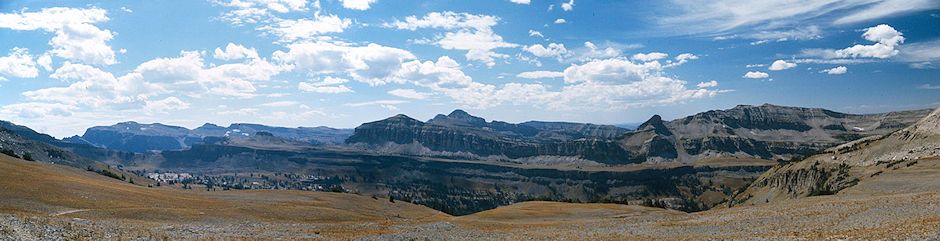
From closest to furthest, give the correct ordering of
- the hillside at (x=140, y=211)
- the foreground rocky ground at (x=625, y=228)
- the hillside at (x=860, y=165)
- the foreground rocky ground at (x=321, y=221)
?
the foreground rocky ground at (x=625, y=228) → the foreground rocky ground at (x=321, y=221) → the hillside at (x=140, y=211) → the hillside at (x=860, y=165)

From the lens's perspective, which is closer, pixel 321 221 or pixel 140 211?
pixel 140 211

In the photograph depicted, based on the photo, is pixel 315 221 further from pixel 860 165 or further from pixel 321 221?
pixel 860 165

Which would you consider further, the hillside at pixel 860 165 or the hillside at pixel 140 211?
the hillside at pixel 860 165

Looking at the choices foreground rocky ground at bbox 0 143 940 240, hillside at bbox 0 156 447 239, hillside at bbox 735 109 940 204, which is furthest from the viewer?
hillside at bbox 735 109 940 204

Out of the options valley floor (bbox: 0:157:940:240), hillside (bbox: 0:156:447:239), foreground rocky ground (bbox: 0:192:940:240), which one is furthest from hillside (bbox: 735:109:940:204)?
hillside (bbox: 0:156:447:239)

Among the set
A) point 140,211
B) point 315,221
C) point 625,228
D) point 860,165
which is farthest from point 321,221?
point 860,165

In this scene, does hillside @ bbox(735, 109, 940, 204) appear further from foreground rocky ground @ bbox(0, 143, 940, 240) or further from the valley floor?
the valley floor

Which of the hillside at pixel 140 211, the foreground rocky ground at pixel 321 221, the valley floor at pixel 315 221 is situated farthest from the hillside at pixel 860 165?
the hillside at pixel 140 211

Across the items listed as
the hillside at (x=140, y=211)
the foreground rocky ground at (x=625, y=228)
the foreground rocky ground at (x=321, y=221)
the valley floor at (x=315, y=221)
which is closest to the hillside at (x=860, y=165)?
the foreground rocky ground at (x=321, y=221)

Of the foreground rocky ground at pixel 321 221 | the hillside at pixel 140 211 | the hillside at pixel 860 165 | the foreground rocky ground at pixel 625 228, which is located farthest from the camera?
the hillside at pixel 860 165

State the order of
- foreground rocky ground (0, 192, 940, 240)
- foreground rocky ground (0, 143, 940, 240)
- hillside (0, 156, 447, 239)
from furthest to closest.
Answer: hillside (0, 156, 447, 239) < foreground rocky ground (0, 143, 940, 240) < foreground rocky ground (0, 192, 940, 240)

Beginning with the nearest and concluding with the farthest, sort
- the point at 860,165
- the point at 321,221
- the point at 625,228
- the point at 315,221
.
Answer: the point at 625,228, the point at 315,221, the point at 321,221, the point at 860,165

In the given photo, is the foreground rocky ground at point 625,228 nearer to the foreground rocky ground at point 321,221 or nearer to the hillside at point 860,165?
the foreground rocky ground at point 321,221

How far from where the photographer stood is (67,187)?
4950 cm
